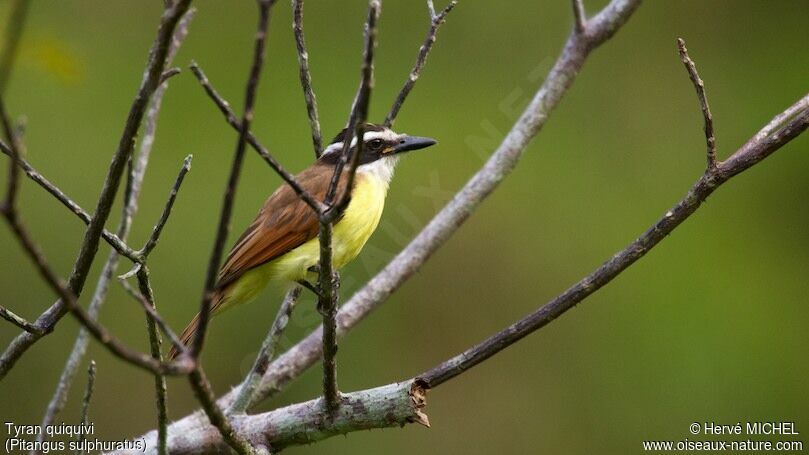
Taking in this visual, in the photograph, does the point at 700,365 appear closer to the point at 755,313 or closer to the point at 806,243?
the point at 755,313

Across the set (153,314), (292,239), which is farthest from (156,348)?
(292,239)

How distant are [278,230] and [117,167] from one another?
202cm

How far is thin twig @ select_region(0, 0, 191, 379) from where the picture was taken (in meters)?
2.01

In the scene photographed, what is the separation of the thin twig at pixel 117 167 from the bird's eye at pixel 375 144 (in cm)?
223

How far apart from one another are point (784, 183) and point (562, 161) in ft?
5.53

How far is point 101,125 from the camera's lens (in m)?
6.56

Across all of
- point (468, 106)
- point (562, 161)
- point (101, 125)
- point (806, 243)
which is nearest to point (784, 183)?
point (806, 243)

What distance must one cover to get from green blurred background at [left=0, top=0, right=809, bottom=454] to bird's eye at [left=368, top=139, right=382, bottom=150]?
1051 millimetres

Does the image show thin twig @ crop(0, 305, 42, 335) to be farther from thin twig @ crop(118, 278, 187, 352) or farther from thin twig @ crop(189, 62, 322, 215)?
thin twig @ crop(189, 62, 322, 215)

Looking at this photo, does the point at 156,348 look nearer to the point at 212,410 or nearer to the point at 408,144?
the point at 212,410

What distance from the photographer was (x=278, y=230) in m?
4.17

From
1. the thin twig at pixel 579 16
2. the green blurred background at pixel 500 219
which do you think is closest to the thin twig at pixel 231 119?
the thin twig at pixel 579 16

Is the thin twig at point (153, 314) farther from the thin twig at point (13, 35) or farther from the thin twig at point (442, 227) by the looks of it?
the thin twig at point (442, 227)

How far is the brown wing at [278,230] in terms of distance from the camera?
4.07 meters
